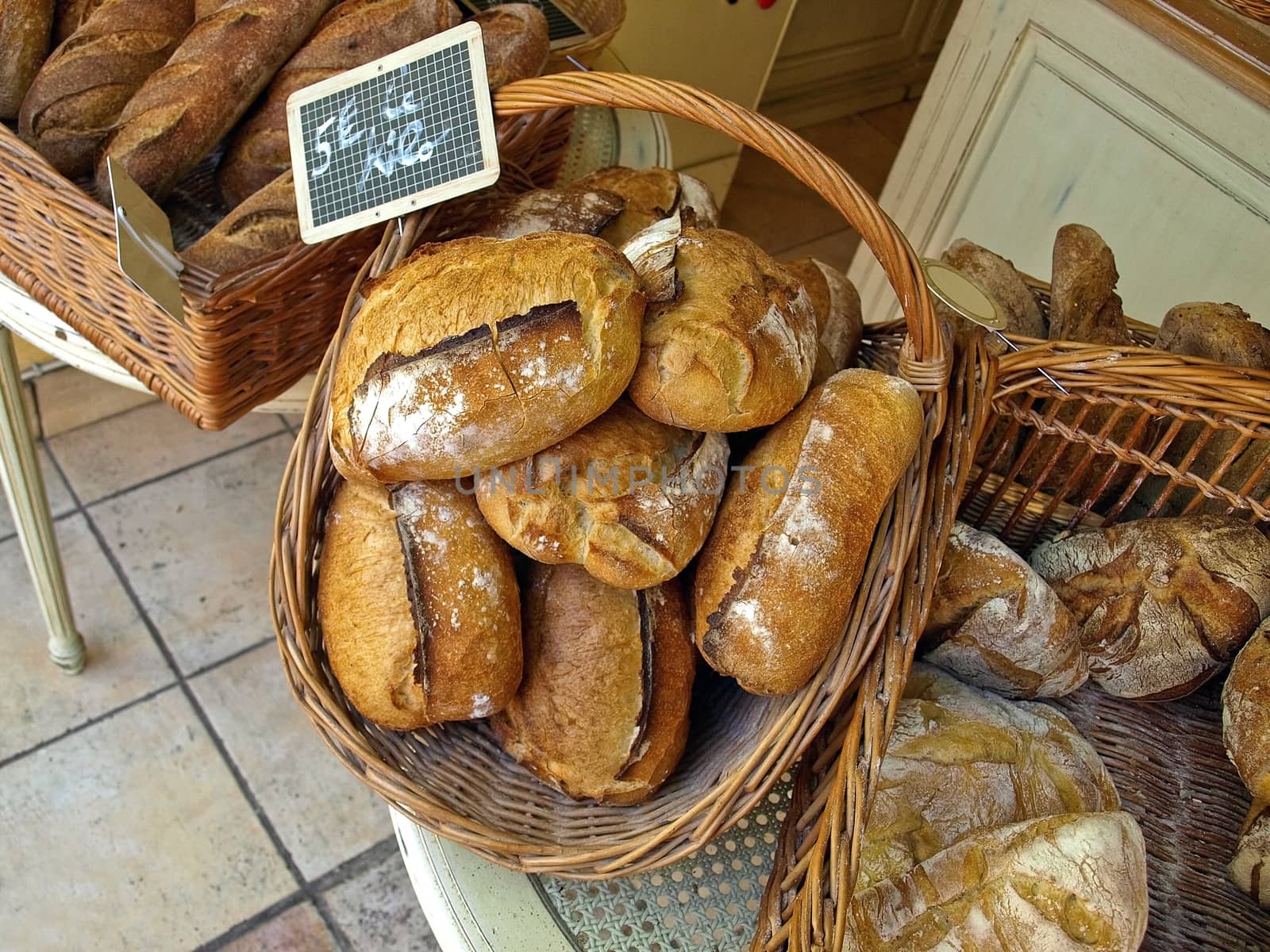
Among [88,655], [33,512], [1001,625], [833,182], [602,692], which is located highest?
[833,182]

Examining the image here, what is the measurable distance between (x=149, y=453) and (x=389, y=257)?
1398mm

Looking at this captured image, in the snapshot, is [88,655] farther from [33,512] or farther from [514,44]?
[514,44]

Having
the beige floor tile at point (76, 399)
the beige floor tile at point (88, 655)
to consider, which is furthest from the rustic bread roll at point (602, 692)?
the beige floor tile at point (76, 399)

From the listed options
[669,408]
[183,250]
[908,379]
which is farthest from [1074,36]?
[183,250]

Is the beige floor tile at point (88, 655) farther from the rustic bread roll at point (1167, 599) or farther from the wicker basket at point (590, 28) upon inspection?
the rustic bread roll at point (1167, 599)

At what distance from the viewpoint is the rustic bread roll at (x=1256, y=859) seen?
3.11 ft

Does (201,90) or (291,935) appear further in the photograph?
(291,935)

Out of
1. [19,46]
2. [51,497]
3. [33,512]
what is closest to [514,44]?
[19,46]

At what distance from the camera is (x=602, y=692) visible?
3.10 feet

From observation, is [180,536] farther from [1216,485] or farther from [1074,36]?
[1074,36]

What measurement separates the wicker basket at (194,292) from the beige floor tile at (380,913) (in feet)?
2.82

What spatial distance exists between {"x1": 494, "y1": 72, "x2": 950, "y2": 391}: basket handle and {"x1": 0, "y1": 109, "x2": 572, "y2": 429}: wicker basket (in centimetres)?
21

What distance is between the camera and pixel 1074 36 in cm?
185

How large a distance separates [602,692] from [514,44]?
88 cm
